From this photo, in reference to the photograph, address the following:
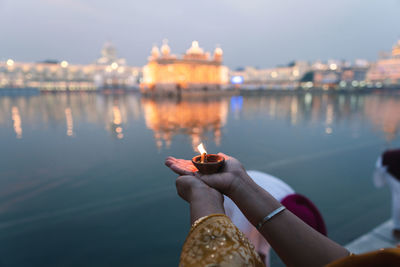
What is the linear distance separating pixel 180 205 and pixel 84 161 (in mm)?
3977

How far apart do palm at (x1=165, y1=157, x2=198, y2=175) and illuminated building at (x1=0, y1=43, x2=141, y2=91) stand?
8100cm

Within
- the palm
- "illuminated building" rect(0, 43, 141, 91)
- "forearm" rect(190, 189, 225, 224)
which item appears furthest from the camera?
"illuminated building" rect(0, 43, 141, 91)

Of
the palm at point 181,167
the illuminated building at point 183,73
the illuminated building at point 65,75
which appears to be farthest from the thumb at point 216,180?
the illuminated building at point 65,75

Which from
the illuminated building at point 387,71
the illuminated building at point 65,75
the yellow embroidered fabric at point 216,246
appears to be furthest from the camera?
the illuminated building at point 65,75

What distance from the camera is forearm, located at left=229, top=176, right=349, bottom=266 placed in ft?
3.07

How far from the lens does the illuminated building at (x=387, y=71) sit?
76125 mm

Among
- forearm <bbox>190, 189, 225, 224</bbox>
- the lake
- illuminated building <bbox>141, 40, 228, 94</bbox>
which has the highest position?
illuminated building <bbox>141, 40, 228, 94</bbox>

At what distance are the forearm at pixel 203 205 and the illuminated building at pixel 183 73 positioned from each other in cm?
5023

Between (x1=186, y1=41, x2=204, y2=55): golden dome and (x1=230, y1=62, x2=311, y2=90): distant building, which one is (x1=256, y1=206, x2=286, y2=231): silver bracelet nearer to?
(x1=186, y1=41, x2=204, y2=55): golden dome

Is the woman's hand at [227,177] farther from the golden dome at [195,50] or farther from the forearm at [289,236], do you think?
the golden dome at [195,50]

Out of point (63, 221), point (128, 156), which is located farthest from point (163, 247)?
point (128, 156)

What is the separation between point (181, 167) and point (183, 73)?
55.3m

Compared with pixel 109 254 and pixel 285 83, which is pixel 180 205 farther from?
pixel 285 83

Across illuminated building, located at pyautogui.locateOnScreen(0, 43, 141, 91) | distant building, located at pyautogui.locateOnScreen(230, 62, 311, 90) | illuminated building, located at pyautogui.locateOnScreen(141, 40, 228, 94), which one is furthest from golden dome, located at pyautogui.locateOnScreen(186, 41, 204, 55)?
distant building, located at pyautogui.locateOnScreen(230, 62, 311, 90)
